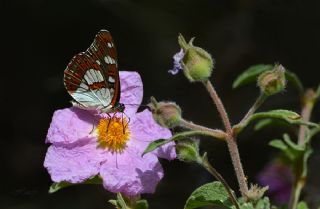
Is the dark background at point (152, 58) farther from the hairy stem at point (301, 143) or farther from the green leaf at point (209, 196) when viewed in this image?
the green leaf at point (209, 196)

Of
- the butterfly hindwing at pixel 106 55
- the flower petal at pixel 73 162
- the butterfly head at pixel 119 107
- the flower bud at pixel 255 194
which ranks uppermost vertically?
the butterfly hindwing at pixel 106 55

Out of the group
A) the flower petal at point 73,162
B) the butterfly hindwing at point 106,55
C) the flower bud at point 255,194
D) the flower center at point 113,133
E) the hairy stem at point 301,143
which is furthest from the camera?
the hairy stem at point 301,143

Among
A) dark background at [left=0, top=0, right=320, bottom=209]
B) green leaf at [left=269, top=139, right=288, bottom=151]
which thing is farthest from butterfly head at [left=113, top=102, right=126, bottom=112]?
dark background at [left=0, top=0, right=320, bottom=209]

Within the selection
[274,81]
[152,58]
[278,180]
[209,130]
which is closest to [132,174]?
[209,130]

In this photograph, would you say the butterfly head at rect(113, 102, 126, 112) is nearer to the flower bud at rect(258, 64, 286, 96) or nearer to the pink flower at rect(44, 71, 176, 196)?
the pink flower at rect(44, 71, 176, 196)

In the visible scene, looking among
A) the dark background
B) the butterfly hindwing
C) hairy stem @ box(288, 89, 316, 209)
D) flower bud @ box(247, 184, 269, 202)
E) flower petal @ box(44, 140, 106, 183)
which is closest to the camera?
flower bud @ box(247, 184, 269, 202)

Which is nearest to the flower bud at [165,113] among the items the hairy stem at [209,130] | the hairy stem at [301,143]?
the hairy stem at [209,130]
